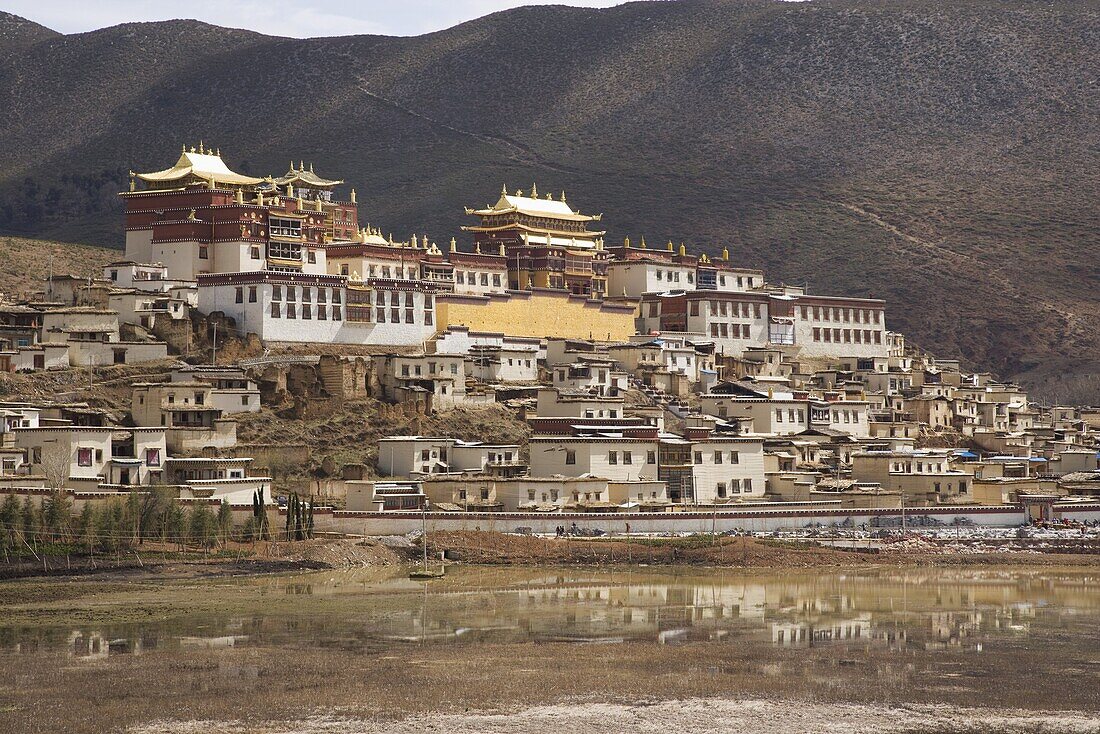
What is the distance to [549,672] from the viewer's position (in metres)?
49.3

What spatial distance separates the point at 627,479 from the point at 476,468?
627 centimetres

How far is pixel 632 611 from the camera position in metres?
59.7

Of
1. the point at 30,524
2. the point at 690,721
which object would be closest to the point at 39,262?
the point at 30,524

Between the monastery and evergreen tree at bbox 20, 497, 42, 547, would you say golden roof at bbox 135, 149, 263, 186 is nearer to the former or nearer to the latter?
the monastery

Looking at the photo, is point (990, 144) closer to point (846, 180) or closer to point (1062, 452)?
point (846, 180)

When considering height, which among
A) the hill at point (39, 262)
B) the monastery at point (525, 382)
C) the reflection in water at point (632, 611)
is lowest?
the reflection in water at point (632, 611)

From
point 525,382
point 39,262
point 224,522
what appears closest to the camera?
point 224,522

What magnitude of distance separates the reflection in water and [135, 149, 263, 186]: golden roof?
3724 centimetres

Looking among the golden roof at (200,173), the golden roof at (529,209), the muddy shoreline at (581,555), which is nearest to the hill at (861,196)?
the golden roof at (529,209)

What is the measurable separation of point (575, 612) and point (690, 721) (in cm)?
1529

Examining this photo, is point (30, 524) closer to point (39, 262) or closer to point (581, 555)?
point (581, 555)

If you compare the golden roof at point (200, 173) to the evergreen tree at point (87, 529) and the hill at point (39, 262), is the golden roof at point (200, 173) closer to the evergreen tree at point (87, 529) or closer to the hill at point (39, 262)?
the hill at point (39, 262)

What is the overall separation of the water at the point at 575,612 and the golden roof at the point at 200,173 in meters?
36.9

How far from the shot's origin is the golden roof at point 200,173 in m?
99.5
